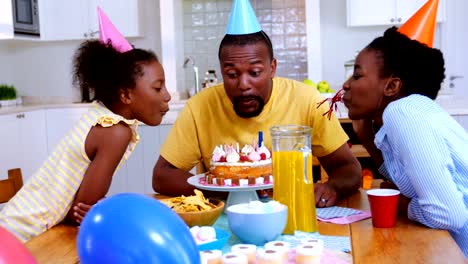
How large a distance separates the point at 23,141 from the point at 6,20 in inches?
37.4

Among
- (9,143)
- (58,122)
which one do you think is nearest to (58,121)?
(58,122)

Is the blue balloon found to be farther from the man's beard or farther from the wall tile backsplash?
the wall tile backsplash

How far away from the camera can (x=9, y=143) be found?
4945mm

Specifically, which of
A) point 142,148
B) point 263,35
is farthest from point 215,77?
point 263,35

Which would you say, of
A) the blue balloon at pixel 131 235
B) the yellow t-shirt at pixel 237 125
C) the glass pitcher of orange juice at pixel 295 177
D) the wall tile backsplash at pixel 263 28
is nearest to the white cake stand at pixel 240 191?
the glass pitcher of orange juice at pixel 295 177

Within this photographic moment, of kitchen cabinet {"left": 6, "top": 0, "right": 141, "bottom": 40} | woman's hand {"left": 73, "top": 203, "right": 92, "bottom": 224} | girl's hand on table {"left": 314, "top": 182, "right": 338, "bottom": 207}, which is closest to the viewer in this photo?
woman's hand {"left": 73, "top": 203, "right": 92, "bottom": 224}

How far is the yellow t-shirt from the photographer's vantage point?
2.10 metres

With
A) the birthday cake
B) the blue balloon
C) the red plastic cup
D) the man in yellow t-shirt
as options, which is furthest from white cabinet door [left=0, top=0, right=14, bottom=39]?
the blue balloon

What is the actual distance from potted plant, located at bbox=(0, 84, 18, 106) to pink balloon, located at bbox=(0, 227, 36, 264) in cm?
498

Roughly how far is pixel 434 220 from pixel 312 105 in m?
0.76

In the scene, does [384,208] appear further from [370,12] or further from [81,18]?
[81,18]

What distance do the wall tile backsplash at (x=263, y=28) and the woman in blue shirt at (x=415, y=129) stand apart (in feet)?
12.8

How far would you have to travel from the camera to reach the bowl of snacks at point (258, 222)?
4.34 feet

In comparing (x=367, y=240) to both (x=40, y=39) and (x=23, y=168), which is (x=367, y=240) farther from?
(x=40, y=39)
